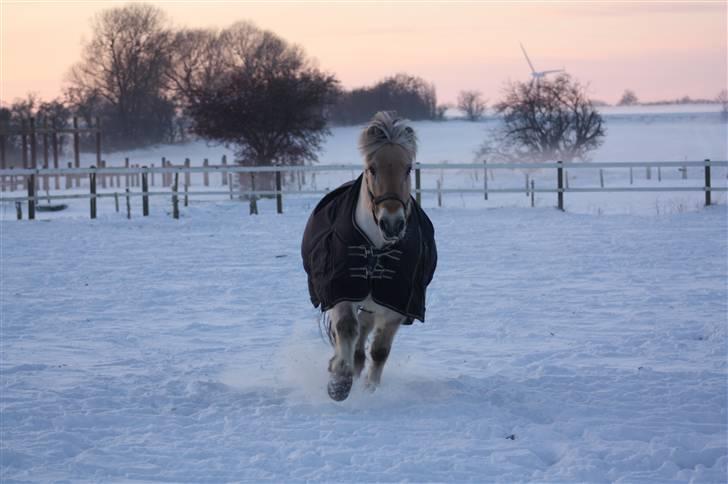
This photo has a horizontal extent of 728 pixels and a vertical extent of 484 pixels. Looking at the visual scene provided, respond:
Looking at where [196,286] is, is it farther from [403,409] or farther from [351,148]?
[351,148]

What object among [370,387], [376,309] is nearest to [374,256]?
[376,309]

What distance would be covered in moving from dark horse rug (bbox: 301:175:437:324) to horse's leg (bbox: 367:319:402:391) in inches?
6.4

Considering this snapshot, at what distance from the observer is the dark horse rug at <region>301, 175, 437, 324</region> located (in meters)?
5.20

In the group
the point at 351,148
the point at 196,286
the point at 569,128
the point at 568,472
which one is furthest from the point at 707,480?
the point at 351,148

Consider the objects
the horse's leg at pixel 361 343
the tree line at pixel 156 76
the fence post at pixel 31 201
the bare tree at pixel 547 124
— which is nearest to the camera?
the horse's leg at pixel 361 343

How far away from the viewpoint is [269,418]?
4.94m

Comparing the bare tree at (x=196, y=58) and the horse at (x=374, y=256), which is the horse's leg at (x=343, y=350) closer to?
the horse at (x=374, y=256)

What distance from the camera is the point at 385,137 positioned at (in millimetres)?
5125

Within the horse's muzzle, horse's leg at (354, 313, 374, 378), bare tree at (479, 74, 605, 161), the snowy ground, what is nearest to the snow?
bare tree at (479, 74, 605, 161)

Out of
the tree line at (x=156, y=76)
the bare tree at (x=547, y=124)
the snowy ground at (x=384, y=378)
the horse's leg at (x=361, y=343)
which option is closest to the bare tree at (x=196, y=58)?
the tree line at (x=156, y=76)

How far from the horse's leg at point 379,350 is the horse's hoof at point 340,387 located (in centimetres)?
49

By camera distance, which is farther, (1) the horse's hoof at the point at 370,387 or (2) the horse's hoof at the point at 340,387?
(1) the horse's hoof at the point at 370,387

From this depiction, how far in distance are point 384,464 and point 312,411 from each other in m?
1.07

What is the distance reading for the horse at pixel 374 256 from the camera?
500 cm
